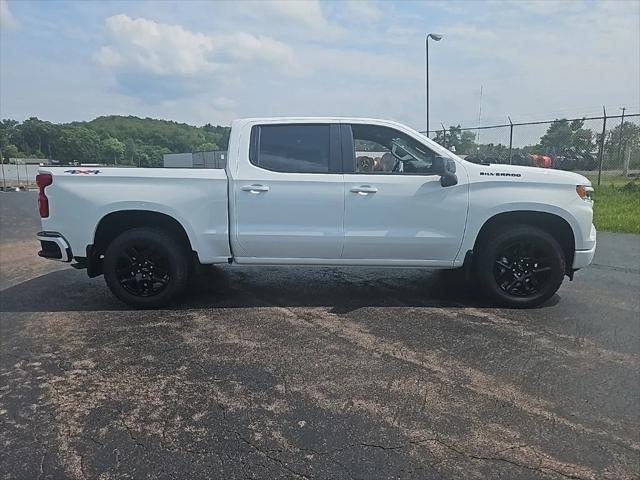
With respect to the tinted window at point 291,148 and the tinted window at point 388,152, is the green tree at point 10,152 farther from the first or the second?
the tinted window at point 388,152

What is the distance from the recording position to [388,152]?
5.15m

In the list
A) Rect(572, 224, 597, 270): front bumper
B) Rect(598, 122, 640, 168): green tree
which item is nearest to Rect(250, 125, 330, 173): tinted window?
Rect(572, 224, 597, 270): front bumper

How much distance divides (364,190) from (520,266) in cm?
179

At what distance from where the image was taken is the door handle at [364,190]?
4.92 m

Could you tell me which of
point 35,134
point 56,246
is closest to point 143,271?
point 56,246

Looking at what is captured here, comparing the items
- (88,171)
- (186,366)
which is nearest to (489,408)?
(186,366)

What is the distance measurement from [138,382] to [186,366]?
0.38 metres

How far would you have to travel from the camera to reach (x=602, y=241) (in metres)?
8.95

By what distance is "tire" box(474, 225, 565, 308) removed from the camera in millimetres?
4957

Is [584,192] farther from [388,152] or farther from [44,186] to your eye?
[44,186]

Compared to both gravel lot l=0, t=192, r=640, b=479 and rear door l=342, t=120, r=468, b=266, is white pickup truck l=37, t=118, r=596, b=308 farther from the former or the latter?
gravel lot l=0, t=192, r=640, b=479

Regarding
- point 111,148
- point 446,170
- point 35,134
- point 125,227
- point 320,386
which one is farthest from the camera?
point 35,134

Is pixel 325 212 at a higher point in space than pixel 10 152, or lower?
lower

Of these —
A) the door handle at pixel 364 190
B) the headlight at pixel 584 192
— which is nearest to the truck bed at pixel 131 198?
the door handle at pixel 364 190
